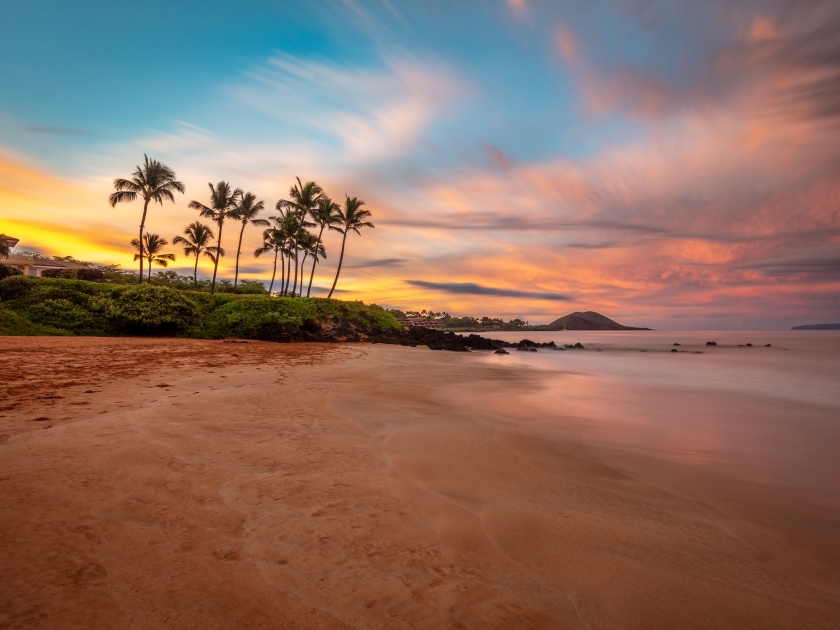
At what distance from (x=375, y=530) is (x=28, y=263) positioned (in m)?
70.8

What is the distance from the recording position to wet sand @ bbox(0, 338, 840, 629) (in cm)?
191

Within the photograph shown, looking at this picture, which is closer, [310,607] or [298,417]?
[310,607]

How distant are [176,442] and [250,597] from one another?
285cm

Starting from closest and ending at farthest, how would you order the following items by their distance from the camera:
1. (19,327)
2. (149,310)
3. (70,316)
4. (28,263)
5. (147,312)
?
(19,327), (70,316), (147,312), (149,310), (28,263)

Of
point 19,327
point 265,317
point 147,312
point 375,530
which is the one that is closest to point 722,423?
point 375,530

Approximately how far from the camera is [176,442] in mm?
4168

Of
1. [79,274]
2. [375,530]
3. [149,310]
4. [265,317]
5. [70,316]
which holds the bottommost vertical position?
[375,530]

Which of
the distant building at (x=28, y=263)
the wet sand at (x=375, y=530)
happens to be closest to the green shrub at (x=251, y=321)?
the wet sand at (x=375, y=530)

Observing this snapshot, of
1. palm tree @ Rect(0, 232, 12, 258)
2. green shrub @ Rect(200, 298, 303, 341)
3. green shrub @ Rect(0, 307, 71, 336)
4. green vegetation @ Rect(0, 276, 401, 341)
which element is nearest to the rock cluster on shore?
green vegetation @ Rect(0, 276, 401, 341)

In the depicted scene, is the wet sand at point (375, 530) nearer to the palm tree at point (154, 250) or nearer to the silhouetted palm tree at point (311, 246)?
the silhouetted palm tree at point (311, 246)

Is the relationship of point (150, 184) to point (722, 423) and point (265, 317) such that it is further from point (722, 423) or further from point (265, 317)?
point (722, 423)

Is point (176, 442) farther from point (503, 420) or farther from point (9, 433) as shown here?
point (503, 420)

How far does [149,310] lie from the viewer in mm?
22922

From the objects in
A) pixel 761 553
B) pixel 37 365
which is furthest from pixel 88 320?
pixel 761 553
